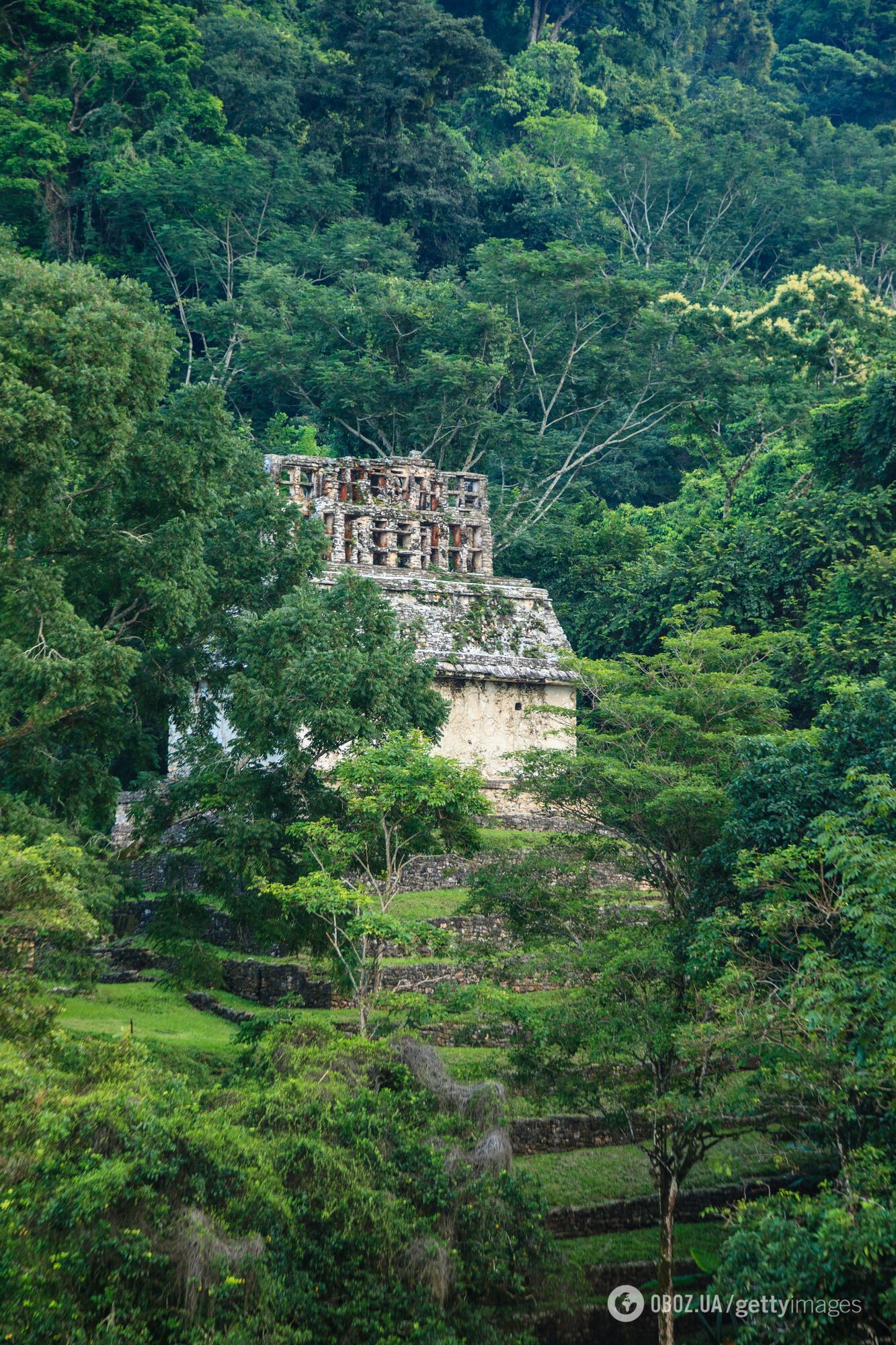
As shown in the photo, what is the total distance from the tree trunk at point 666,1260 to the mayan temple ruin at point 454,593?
12.1m

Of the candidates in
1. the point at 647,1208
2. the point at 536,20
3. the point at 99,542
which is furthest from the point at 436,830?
the point at 536,20

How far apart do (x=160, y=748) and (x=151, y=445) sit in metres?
10.4

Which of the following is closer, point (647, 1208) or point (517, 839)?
point (647, 1208)

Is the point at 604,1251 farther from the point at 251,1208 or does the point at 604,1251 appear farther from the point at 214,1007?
the point at 214,1007

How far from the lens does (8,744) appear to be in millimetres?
18516

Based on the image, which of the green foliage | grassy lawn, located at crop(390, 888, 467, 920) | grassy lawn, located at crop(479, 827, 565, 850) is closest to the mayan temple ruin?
grassy lawn, located at crop(479, 827, 565, 850)

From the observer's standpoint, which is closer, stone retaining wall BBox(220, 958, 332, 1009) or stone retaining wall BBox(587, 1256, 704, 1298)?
stone retaining wall BBox(587, 1256, 704, 1298)

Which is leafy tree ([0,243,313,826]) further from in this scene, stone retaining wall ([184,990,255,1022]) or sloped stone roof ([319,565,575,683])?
sloped stone roof ([319,565,575,683])

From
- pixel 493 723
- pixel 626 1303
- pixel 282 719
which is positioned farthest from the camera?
pixel 493 723

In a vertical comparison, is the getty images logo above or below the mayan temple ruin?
below

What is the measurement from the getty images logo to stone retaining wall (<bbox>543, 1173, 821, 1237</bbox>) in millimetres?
881

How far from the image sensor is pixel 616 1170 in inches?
623
